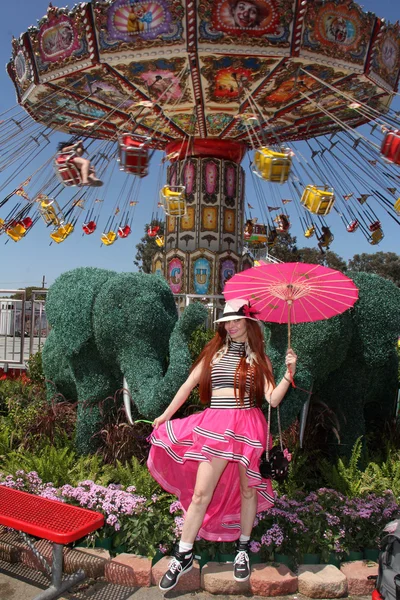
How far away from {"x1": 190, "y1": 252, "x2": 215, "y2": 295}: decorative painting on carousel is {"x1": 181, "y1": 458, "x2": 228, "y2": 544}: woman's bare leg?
36.2 ft

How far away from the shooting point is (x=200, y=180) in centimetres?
1414

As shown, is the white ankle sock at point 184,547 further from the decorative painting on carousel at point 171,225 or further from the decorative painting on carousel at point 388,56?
the decorative painting on carousel at point 171,225

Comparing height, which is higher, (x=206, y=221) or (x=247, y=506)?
(x=206, y=221)

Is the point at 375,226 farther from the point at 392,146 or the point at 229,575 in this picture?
the point at 229,575

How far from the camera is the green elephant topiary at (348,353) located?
4543 mm

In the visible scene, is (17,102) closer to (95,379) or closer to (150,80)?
(150,80)

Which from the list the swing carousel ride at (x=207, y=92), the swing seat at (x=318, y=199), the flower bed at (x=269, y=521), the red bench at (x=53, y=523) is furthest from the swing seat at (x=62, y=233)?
the red bench at (x=53, y=523)

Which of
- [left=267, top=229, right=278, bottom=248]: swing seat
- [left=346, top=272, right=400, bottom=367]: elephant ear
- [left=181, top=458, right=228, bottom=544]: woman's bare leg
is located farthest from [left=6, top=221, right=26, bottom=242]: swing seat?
[left=181, top=458, right=228, bottom=544]: woman's bare leg

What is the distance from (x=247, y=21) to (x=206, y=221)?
6139mm

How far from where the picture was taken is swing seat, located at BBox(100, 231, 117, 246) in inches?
679

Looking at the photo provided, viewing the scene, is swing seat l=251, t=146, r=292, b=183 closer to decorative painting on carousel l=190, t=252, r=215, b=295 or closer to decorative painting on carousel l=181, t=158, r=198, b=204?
decorative painting on carousel l=190, t=252, r=215, b=295

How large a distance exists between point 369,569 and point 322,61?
28.8 feet

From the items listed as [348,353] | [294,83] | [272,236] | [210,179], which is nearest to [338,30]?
[294,83]

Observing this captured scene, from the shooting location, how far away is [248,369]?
344 centimetres
